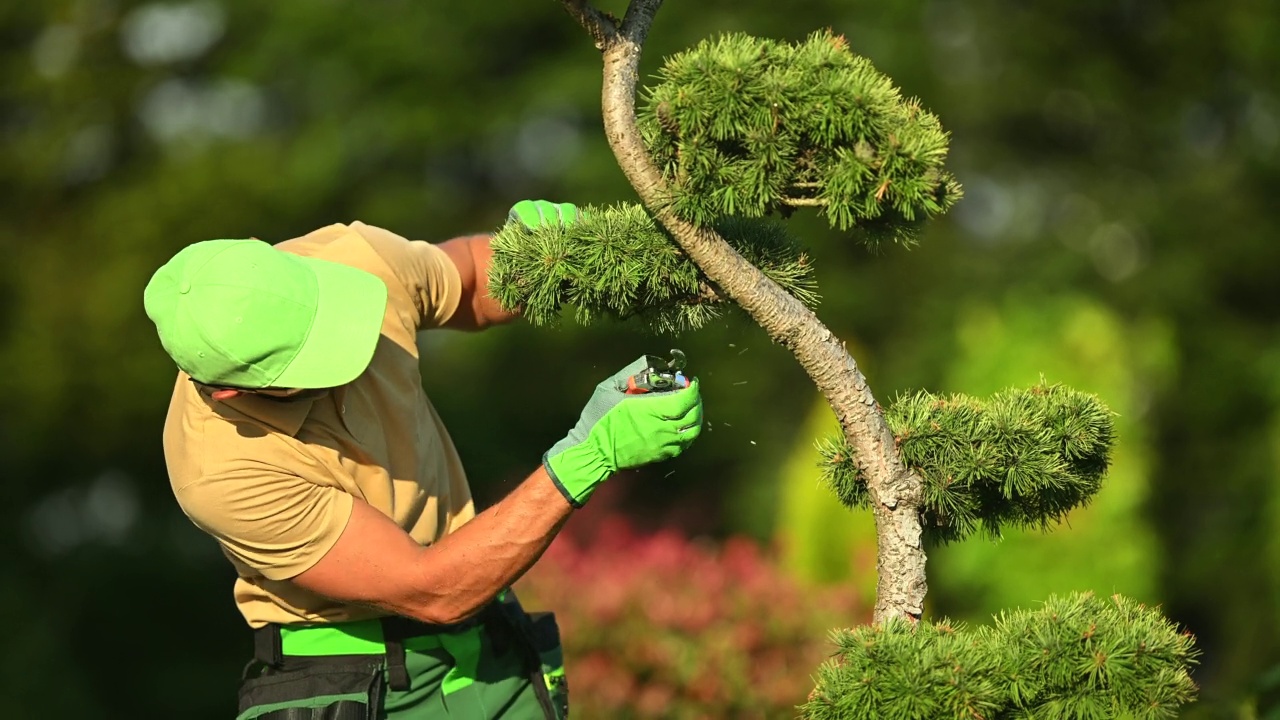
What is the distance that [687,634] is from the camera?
578 cm

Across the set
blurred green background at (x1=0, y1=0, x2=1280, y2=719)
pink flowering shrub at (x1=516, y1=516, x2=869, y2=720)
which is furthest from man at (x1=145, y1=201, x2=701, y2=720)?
blurred green background at (x1=0, y1=0, x2=1280, y2=719)

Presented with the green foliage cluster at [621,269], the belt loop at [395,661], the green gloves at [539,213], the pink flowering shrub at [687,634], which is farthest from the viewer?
the pink flowering shrub at [687,634]

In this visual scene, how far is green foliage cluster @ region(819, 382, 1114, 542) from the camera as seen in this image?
2.64m

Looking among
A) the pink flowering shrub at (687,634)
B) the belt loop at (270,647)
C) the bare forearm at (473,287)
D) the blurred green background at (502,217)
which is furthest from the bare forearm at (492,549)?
the blurred green background at (502,217)

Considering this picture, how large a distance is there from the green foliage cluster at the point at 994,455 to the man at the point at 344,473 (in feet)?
1.32

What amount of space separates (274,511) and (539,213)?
848 millimetres

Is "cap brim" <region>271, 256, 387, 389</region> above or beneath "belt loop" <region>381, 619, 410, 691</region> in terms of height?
above

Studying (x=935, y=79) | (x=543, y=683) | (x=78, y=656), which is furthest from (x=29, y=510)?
(x=543, y=683)

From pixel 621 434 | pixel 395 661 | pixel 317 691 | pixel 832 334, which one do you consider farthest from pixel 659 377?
pixel 317 691

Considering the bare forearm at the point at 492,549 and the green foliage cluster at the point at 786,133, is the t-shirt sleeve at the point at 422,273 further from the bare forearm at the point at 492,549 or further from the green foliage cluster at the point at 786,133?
the green foliage cluster at the point at 786,133

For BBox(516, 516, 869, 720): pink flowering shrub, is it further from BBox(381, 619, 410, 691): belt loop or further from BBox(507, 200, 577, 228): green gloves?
BBox(507, 200, 577, 228): green gloves

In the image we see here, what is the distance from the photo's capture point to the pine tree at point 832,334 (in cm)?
234

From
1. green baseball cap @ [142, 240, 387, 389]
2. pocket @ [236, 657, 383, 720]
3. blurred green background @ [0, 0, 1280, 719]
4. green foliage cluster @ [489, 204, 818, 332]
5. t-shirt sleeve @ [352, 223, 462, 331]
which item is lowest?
pocket @ [236, 657, 383, 720]

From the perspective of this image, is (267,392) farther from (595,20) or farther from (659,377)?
(595,20)
